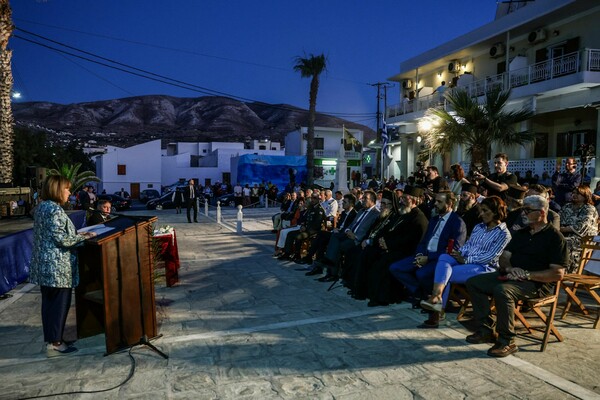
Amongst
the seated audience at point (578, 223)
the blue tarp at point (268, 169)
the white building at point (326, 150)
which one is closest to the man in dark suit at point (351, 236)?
the seated audience at point (578, 223)

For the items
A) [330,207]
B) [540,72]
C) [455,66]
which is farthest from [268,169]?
[330,207]

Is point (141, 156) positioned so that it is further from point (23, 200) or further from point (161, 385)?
point (161, 385)

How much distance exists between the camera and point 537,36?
1694 cm

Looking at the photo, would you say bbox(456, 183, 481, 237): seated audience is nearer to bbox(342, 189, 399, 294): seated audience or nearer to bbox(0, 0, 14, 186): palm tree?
bbox(342, 189, 399, 294): seated audience

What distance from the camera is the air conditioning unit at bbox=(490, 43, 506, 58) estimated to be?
18928mm

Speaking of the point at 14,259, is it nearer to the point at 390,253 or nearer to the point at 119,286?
the point at 119,286

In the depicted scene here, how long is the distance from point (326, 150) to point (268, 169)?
10.1 metres

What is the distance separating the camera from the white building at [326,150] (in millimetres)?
43219

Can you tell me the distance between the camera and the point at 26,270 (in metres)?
7.50

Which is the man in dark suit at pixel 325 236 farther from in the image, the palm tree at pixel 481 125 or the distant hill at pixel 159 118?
the distant hill at pixel 159 118

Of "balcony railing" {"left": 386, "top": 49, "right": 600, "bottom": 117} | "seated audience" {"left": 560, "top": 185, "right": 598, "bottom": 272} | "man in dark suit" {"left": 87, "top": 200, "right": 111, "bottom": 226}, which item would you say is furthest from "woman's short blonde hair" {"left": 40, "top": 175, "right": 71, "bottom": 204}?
"balcony railing" {"left": 386, "top": 49, "right": 600, "bottom": 117}

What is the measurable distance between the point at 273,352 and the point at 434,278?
2243 millimetres

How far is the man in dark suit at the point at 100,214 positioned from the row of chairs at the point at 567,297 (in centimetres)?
562

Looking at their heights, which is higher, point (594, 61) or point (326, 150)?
point (594, 61)
